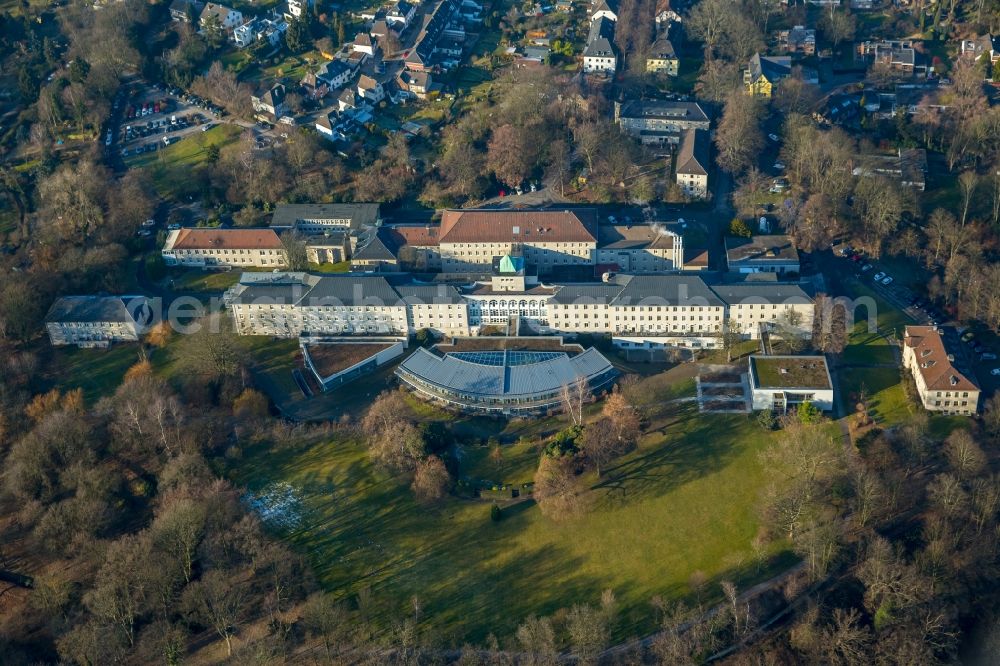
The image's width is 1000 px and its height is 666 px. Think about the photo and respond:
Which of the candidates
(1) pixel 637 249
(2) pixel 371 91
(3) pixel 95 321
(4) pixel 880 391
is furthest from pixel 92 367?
(4) pixel 880 391

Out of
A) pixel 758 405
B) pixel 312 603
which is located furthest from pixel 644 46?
pixel 312 603

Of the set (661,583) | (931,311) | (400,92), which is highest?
(400,92)

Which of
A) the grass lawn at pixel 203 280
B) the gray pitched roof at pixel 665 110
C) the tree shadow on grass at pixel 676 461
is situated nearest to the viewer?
the tree shadow on grass at pixel 676 461

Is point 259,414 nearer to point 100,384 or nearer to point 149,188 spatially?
point 100,384

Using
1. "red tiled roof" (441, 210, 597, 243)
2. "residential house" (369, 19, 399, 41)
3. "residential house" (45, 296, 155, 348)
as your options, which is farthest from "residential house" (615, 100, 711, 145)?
"residential house" (45, 296, 155, 348)

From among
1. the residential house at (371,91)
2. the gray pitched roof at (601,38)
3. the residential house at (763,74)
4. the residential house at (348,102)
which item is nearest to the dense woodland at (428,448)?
the residential house at (763,74)

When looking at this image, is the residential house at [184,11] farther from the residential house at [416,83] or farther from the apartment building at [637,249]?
the apartment building at [637,249]

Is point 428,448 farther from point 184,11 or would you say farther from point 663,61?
point 184,11
